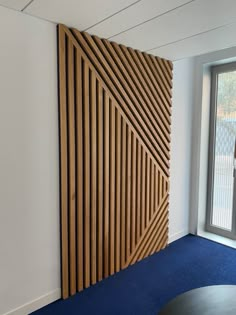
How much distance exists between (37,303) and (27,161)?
48.8 inches

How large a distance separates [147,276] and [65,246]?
1.01m

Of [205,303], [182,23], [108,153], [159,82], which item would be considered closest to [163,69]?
[159,82]

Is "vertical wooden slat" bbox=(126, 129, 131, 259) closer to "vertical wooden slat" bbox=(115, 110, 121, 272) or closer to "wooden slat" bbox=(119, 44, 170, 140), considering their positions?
"vertical wooden slat" bbox=(115, 110, 121, 272)

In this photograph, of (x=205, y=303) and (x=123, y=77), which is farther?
(x=123, y=77)

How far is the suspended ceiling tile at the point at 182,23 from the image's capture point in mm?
1818

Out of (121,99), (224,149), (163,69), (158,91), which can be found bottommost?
(224,149)

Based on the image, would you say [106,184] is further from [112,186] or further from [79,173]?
[79,173]

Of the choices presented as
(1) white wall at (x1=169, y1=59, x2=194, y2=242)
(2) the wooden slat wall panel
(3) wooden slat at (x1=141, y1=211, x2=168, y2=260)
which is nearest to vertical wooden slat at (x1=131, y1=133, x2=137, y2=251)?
(2) the wooden slat wall panel

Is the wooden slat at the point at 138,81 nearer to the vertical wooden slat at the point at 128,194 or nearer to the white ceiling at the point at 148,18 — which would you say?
the white ceiling at the point at 148,18

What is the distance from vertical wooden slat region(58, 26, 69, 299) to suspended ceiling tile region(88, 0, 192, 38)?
34cm

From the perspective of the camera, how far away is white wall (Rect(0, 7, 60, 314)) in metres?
1.96

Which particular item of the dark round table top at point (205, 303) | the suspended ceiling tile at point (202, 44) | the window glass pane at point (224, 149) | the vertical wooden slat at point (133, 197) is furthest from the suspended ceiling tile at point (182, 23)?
the dark round table top at point (205, 303)

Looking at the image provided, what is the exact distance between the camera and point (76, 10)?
6.23ft

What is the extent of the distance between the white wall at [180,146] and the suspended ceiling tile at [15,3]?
213cm
